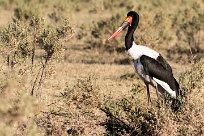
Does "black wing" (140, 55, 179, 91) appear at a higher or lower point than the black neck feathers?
lower

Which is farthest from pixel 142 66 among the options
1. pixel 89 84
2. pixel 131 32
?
pixel 89 84

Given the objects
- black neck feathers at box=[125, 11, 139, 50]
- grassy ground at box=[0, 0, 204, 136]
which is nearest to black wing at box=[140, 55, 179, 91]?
grassy ground at box=[0, 0, 204, 136]

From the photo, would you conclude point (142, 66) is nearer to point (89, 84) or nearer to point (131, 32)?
point (131, 32)

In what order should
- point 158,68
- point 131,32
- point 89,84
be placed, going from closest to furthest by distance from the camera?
point 89,84, point 158,68, point 131,32

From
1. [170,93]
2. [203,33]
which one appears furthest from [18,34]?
[203,33]

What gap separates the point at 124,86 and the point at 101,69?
7.03 ft

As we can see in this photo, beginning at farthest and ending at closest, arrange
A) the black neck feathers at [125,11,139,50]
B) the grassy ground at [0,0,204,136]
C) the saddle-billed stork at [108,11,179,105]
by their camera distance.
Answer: the black neck feathers at [125,11,139,50], the saddle-billed stork at [108,11,179,105], the grassy ground at [0,0,204,136]

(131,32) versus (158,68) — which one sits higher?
(131,32)

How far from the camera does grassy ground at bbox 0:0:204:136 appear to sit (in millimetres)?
6195

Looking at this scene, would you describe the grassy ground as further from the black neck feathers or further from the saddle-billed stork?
the black neck feathers

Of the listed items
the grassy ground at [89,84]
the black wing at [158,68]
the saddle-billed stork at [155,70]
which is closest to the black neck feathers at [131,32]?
the saddle-billed stork at [155,70]

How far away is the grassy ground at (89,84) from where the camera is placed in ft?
20.3

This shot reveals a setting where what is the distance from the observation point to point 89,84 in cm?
717

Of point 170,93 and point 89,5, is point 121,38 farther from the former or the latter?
point 89,5
